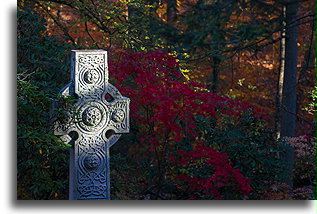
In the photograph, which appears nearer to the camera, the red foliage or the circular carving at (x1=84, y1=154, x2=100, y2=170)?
the circular carving at (x1=84, y1=154, x2=100, y2=170)

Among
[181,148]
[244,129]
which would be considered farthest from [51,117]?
[244,129]

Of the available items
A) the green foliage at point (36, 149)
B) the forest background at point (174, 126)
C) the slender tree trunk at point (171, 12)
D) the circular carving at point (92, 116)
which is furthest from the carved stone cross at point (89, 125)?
the slender tree trunk at point (171, 12)

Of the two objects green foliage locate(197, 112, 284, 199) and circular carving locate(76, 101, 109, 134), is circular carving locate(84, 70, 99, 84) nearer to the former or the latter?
circular carving locate(76, 101, 109, 134)

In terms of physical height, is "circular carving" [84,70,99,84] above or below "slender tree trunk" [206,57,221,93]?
below

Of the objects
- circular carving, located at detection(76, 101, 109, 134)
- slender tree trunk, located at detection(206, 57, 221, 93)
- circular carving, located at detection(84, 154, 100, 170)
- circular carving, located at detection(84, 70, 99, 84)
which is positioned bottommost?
circular carving, located at detection(84, 154, 100, 170)

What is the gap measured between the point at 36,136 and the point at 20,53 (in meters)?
1.65

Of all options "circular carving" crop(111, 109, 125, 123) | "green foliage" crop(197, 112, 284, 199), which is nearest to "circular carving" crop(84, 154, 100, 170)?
"circular carving" crop(111, 109, 125, 123)

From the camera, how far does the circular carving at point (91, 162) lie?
11.3ft

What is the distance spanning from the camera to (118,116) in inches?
140

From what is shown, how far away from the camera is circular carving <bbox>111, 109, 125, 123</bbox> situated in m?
3.54

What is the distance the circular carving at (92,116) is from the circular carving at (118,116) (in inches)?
3.9

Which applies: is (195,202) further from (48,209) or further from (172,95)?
(172,95)

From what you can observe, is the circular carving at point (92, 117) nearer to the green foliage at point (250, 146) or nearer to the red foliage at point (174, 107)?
the red foliage at point (174, 107)

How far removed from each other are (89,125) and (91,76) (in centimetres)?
34
